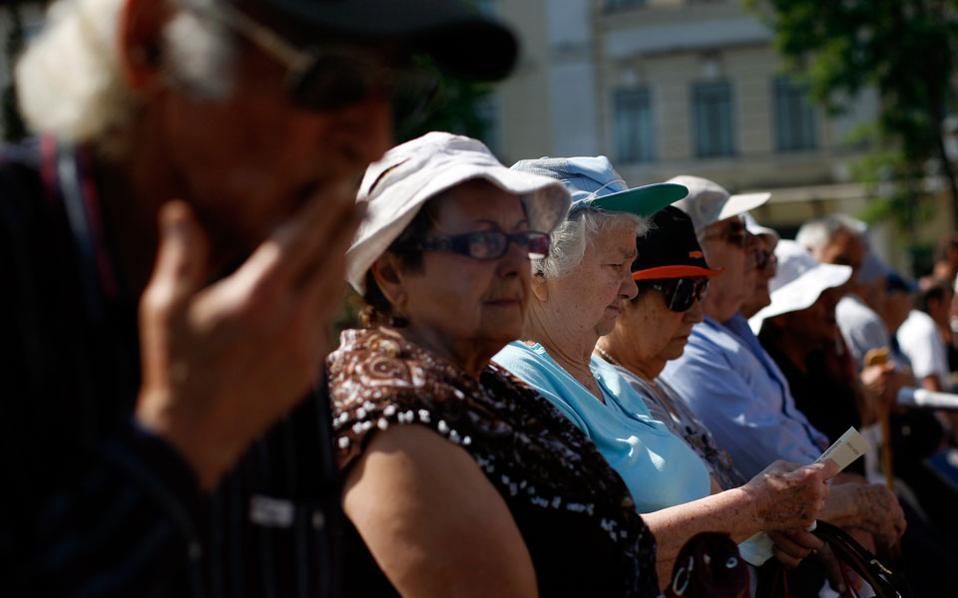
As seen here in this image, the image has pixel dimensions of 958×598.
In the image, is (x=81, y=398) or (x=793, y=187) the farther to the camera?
(x=793, y=187)

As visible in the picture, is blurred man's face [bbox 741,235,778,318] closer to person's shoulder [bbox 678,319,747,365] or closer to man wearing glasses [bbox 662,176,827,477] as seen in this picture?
man wearing glasses [bbox 662,176,827,477]

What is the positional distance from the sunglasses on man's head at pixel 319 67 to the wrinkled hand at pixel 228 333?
0.13 m

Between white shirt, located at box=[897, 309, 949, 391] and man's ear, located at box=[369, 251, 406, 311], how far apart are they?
6.13 meters

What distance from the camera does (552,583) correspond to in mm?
2252

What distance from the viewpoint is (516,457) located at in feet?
7.29

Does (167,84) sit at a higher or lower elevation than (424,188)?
higher

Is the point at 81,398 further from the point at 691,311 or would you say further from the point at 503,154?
the point at 503,154

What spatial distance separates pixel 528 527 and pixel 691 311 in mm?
1668

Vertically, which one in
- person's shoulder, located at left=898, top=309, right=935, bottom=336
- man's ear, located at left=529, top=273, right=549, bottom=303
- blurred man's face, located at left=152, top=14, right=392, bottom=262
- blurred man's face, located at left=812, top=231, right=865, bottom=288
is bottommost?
person's shoulder, located at left=898, top=309, right=935, bottom=336

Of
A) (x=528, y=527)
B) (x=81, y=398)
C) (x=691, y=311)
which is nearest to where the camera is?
(x=81, y=398)

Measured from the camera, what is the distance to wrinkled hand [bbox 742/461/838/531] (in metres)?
3.11

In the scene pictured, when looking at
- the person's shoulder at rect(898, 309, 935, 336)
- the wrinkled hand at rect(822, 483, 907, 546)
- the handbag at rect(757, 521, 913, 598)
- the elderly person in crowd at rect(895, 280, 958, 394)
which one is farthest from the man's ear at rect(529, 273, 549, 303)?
the person's shoulder at rect(898, 309, 935, 336)

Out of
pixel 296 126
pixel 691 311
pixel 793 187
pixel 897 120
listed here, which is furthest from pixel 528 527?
pixel 793 187

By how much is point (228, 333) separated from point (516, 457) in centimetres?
108
